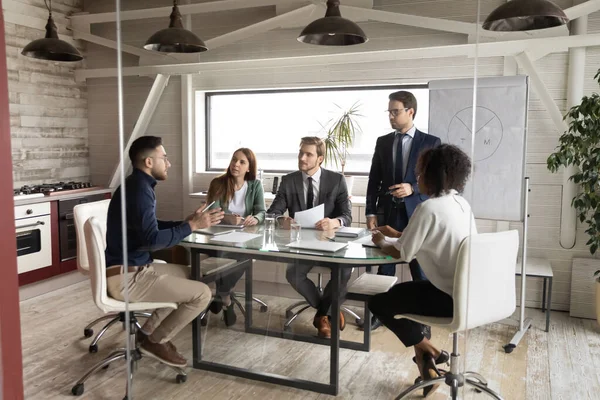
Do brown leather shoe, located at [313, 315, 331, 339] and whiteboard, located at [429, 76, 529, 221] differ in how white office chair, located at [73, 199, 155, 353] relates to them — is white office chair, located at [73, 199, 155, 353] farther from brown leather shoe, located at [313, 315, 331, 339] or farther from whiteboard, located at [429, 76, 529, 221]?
whiteboard, located at [429, 76, 529, 221]

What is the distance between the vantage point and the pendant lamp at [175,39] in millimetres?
1768

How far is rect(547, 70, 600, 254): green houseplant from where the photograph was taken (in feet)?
5.00

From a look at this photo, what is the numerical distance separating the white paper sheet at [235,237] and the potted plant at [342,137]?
0.42 metres

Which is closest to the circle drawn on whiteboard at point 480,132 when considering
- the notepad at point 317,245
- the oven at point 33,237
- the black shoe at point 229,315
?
the notepad at point 317,245

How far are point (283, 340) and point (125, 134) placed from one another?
95cm

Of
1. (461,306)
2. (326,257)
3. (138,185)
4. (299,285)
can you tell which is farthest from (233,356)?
(461,306)

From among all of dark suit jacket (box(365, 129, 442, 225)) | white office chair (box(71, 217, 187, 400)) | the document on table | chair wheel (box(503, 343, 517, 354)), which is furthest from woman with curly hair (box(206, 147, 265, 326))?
chair wheel (box(503, 343, 517, 354))

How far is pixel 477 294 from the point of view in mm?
1767

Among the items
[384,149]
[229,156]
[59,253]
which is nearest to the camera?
[384,149]

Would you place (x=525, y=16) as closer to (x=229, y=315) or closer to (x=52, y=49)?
(x=229, y=315)

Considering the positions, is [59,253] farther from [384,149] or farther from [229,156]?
[384,149]

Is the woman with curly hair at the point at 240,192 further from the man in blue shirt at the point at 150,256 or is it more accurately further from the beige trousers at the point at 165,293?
the beige trousers at the point at 165,293

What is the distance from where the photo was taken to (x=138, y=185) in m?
1.90

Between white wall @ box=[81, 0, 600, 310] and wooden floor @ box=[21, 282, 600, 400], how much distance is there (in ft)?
0.78
